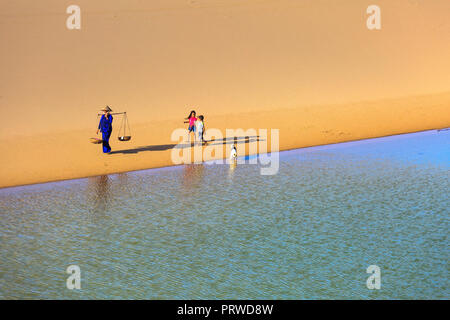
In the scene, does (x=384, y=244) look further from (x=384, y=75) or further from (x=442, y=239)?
(x=384, y=75)

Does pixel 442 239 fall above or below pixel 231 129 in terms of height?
below

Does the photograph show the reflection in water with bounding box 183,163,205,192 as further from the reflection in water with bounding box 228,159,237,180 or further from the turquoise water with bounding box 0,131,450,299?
the reflection in water with bounding box 228,159,237,180

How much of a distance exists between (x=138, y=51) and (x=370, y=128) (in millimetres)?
13727

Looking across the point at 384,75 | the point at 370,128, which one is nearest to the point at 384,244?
the point at 370,128

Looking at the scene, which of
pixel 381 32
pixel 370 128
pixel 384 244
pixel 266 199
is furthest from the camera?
pixel 381 32

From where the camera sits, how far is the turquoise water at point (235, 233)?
807cm

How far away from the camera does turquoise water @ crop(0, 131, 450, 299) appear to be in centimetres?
807

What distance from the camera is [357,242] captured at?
9.52m

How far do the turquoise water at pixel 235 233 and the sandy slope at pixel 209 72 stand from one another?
2950 millimetres

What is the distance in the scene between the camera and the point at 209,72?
29094 mm

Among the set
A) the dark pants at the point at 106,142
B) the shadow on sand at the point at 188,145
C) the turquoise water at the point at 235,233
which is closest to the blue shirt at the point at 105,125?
the dark pants at the point at 106,142

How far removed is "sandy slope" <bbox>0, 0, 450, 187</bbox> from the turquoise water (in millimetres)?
2950

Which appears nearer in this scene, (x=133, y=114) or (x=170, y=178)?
(x=170, y=178)
